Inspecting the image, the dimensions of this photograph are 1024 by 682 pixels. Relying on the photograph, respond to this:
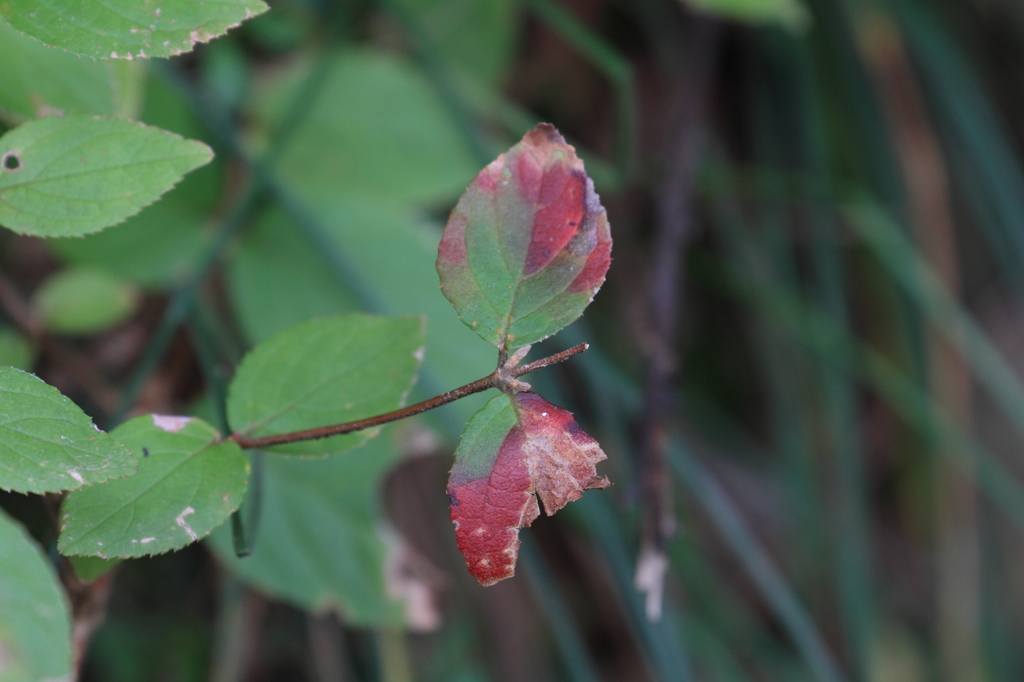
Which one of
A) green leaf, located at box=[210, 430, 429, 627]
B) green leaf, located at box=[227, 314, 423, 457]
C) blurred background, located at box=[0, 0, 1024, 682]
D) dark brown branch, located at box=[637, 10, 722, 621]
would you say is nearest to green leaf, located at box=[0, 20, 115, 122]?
blurred background, located at box=[0, 0, 1024, 682]

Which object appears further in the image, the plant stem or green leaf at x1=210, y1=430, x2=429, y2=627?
green leaf at x1=210, y1=430, x2=429, y2=627

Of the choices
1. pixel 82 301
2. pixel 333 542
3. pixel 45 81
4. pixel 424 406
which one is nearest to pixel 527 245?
pixel 424 406

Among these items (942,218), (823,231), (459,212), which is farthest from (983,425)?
(459,212)

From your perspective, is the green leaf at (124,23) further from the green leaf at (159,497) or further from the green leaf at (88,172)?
the green leaf at (159,497)

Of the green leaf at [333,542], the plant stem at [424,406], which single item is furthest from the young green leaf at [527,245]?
the green leaf at [333,542]

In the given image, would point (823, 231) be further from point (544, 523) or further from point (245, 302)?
point (245, 302)

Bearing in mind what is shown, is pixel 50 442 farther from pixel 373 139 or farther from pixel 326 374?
pixel 373 139

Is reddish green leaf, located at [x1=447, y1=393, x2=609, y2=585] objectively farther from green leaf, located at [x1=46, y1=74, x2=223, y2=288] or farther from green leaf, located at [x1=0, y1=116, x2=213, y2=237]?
green leaf, located at [x1=46, y1=74, x2=223, y2=288]
